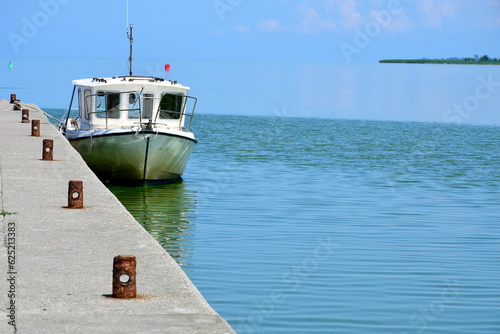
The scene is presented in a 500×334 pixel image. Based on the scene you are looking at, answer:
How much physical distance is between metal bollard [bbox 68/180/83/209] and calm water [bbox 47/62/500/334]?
1774mm

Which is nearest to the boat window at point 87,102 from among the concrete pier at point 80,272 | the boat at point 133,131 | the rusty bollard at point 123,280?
the boat at point 133,131

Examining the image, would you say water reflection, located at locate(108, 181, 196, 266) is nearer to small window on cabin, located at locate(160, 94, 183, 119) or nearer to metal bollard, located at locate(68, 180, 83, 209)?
small window on cabin, located at locate(160, 94, 183, 119)

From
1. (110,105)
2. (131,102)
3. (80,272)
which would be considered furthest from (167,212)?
(80,272)

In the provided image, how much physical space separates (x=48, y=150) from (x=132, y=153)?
5.17 meters

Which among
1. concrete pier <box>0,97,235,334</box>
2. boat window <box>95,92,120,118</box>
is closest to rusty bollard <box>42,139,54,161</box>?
concrete pier <box>0,97,235,334</box>

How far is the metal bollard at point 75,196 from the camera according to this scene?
36.2 ft

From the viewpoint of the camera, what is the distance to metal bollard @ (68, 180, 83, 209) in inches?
434

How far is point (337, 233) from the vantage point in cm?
1584

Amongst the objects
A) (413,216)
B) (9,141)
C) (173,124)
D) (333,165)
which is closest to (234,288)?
(413,216)

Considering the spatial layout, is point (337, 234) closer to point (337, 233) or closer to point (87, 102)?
point (337, 233)

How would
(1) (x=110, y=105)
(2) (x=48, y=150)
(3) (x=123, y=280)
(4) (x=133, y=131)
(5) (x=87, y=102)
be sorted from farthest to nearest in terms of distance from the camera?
1. (5) (x=87, y=102)
2. (1) (x=110, y=105)
3. (4) (x=133, y=131)
4. (2) (x=48, y=150)
5. (3) (x=123, y=280)

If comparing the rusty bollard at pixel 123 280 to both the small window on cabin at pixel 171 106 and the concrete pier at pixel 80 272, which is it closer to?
the concrete pier at pixel 80 272

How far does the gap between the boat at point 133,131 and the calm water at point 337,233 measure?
60 cm

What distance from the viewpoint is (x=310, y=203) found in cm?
1947
